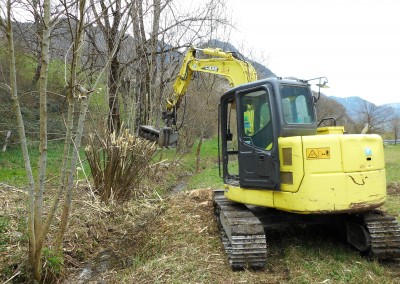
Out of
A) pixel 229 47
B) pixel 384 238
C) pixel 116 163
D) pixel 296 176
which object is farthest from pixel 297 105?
pixel 229 47

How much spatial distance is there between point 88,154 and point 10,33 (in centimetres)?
436

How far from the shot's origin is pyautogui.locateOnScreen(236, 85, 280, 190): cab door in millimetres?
4398

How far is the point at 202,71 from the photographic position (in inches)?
249

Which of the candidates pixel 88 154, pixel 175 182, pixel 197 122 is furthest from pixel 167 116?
pixel 197 122

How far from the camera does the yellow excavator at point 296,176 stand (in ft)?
13.3

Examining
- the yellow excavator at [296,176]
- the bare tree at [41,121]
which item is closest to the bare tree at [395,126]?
the yellow excavator at [296,176]

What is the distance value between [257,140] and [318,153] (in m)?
0.87

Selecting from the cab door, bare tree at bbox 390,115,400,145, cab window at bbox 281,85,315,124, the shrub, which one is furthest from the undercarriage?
bare tree at bbox 390,115,400,145

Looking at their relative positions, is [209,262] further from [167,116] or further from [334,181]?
[167,116]

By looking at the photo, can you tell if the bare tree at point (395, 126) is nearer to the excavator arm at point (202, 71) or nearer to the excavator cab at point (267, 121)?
the excavator arm at point (202, 71)

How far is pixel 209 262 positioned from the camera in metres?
4.24

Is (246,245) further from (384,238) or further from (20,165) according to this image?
(20,165)

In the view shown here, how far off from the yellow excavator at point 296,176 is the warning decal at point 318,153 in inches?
0.4

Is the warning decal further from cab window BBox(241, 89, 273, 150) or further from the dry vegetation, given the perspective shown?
the dry vegetation
